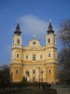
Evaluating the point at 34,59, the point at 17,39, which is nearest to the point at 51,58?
the point at 34,59

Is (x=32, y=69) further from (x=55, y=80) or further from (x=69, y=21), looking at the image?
(x=69, y=21)

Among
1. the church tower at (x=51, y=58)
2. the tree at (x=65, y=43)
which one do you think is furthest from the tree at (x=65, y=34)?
the church tower at (x=51, y=58)

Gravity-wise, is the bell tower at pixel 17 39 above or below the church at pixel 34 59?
above

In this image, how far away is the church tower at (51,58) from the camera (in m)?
78.7

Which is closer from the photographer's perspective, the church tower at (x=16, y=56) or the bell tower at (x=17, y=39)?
the church tower at (x=16, y=56)

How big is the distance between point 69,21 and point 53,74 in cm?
4734

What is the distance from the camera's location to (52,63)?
7962 cm

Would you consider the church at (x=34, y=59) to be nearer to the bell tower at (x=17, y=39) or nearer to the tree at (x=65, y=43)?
the bell tower at (x=17, y=39)

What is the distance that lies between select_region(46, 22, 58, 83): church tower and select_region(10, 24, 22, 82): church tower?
8954 millimetres

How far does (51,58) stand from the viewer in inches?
3179

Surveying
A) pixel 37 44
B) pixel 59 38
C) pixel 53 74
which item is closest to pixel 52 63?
pixel 53 74

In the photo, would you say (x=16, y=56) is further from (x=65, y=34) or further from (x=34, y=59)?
(x=65, y=34)

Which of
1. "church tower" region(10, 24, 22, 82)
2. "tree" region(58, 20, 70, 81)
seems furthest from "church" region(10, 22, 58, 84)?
"tree" region(58, 20, 70, 81)

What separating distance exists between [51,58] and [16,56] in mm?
11477
